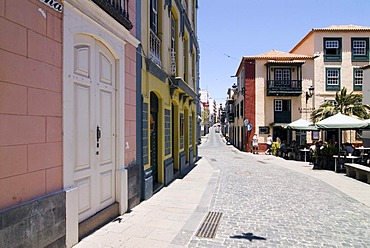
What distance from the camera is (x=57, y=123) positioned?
11.2 feet

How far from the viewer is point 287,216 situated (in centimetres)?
556

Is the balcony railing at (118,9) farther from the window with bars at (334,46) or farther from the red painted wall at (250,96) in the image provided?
the window with bars at (334,46)

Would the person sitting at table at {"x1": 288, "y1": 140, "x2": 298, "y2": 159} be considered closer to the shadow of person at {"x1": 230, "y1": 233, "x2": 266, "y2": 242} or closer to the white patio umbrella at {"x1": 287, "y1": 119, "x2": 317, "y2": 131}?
the white patio umbrella at {"x1": 287, "y1": 119, "x2": 317, "y2": 131}

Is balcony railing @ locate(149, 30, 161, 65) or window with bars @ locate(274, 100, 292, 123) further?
window with bars @ locate(274, 100, 292, 123)

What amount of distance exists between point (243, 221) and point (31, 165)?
412 cm

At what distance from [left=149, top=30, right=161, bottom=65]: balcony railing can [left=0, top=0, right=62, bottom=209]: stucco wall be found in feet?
13.5

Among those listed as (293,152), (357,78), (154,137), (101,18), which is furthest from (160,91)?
(357,78)

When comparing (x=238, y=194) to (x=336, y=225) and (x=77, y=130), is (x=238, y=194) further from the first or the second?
(x=77, y=130)

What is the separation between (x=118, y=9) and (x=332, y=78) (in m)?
24.0

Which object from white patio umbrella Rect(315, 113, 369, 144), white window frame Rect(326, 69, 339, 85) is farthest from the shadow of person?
white window frame Rect(326, 69, 339, 85)

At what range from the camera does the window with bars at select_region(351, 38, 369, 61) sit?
23.4 metres

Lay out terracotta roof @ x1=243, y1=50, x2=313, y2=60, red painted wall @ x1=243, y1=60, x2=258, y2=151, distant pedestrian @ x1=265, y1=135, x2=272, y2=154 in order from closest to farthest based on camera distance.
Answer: distant pedestrian @ x1=265, y1=135, x2=272, y2=154, terracotta roof @ x1=243, y1=50, x2=313, y2=60, red painted wall @ x1=243, y1=60, x2=258, y2=151

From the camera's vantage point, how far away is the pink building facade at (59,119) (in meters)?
2.72

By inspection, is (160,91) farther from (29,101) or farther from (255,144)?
(255,144)
